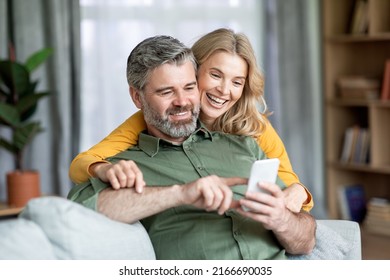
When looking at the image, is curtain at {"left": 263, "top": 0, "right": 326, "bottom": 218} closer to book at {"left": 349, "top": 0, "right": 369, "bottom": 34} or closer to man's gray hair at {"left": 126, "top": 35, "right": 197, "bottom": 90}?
book at {"left": 349, "top": 0, "right": 369, "bottom": 34}

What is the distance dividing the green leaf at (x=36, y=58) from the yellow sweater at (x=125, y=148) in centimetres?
149

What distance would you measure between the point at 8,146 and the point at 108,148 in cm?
158

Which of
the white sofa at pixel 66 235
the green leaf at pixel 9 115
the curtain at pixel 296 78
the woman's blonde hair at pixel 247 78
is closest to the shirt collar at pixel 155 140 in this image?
the woman's blonde hair at pixel 247 78

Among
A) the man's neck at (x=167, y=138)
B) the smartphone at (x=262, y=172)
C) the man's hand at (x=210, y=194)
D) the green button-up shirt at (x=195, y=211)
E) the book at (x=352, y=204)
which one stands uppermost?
the smartphone at (x=262, y=172)

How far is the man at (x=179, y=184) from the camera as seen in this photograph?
1449mm

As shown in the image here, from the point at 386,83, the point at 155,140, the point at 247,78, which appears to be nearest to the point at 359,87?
the point at 386,83

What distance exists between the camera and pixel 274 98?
13.6ft

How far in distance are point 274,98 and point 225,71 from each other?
7.90 feet

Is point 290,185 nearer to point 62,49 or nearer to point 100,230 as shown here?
→ point 100,230

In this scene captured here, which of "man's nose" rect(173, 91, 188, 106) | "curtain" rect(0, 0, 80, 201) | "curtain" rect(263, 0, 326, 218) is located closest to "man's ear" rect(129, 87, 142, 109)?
"man's nose" rect(173, 91, 188, 106)

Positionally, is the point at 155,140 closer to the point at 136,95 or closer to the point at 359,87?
the point at 136,95

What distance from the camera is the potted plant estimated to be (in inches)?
122

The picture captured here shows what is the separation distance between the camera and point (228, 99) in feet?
5.85

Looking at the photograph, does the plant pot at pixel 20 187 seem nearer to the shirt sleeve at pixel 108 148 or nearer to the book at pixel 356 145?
the shirt sleeve at pixel 108 148
